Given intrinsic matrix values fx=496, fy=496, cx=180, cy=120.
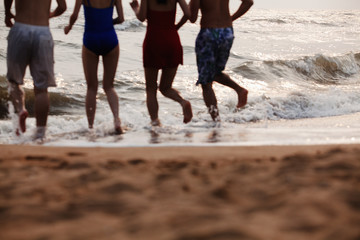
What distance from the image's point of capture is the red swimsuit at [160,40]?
Result: 208 inches

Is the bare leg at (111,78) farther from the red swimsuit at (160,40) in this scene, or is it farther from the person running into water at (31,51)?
the person running into water at (31,51)

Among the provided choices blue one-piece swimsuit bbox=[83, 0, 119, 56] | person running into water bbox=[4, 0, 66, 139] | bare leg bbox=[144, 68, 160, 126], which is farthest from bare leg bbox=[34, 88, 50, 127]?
bare leg bbox=[144, 68, 160, 126]

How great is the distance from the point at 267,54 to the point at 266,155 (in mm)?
13486

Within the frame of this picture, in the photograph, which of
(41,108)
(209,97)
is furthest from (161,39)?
(41,108)

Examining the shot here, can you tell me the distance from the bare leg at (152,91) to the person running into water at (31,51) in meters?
1.05

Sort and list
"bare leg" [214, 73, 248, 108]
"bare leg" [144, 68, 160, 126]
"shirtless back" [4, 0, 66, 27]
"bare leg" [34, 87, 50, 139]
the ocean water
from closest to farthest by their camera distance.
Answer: "shirtless back" [4, 0, 66, 27] → the ocean water → "bare leg" [34, 87, 50, 139] → "bare leg" [144, 68, 160, 126] → "bare leg" [214, 73, 248, 108]

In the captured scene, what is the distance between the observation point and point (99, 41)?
520 cm

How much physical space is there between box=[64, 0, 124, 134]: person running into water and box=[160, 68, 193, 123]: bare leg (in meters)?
0.57

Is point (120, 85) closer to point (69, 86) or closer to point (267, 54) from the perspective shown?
point (69, 86)

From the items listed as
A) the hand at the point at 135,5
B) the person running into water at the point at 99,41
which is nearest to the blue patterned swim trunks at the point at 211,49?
the hand at the point at 135,5

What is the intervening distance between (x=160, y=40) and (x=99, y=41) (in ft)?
2.12

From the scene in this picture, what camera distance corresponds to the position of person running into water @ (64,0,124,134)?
514 cm

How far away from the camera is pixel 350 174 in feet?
9.25

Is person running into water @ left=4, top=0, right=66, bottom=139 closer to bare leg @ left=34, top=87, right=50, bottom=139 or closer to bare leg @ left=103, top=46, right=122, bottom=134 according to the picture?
bare leg @ left=34, top=87, right=50, bottom=139
